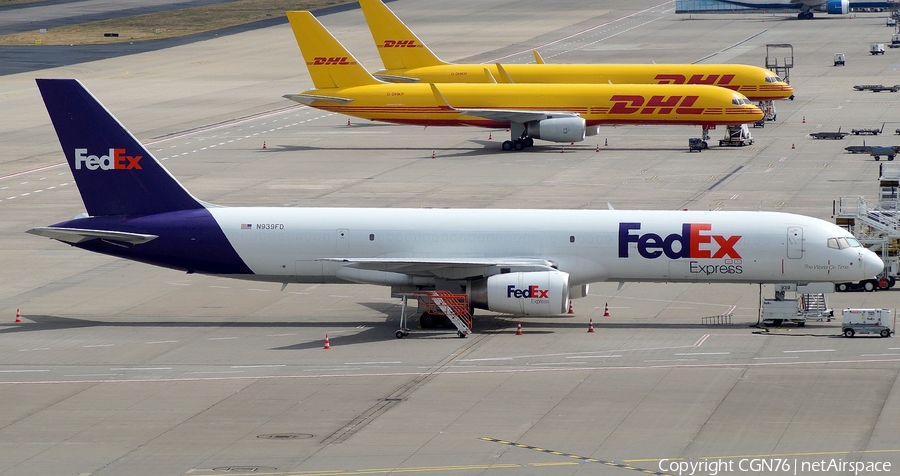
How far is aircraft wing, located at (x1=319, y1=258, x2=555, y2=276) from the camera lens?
1747 inches

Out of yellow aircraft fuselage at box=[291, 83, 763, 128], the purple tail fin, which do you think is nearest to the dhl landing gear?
yellow aircraft fuselage at box=[291, 83, 763, 128]

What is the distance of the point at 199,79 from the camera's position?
4889 inches

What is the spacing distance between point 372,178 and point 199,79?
53.0 meters

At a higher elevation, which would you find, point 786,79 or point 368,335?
point 786,79

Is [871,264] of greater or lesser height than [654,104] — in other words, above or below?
below

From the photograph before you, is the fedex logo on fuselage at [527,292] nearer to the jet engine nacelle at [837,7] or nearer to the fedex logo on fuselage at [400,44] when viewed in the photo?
the fedex logo on fuselage at [400,44]

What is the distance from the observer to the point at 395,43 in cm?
Answer: 10112

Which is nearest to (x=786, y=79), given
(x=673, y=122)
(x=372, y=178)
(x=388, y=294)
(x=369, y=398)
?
(x=673, y=122)

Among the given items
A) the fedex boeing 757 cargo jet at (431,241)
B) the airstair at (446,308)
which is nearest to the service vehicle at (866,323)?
the fedex boeing 757 cargo jet at (431,241)

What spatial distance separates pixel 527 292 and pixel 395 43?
60270mm

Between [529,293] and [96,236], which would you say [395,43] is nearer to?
[96,236]

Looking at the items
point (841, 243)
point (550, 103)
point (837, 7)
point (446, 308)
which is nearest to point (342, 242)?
point (446, 308)

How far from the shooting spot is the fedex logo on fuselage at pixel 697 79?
95.4 metres

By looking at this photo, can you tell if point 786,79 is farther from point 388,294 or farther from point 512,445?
point 512,445
